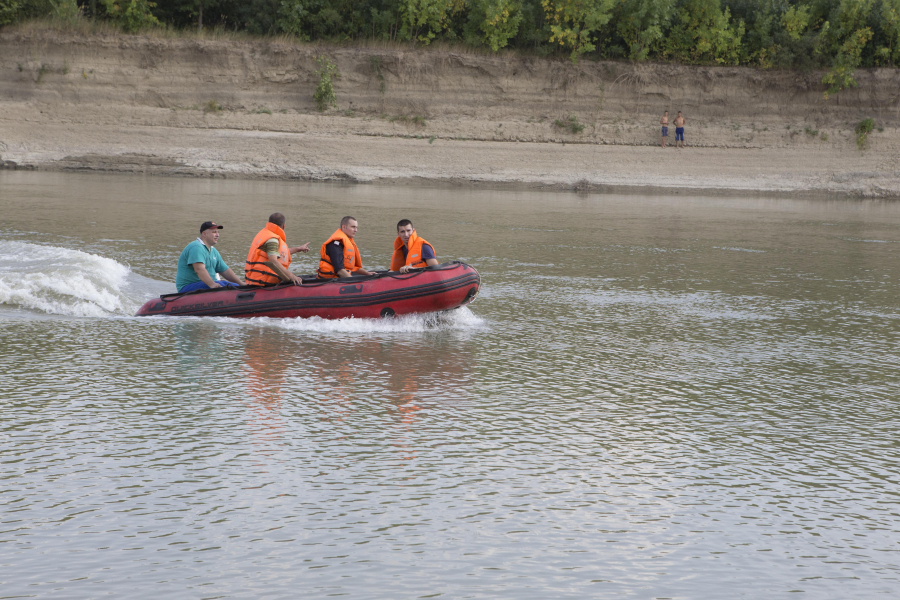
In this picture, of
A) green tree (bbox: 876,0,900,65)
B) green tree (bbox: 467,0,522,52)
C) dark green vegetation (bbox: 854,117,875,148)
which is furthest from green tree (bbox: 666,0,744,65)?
green tree (bbox: 467,0,522,52)

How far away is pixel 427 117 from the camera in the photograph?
41.7 meters

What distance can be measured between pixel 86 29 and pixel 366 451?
134 ft

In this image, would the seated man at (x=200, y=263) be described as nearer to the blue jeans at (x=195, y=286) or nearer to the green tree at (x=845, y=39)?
the blue jeans at (x=195, y=286)

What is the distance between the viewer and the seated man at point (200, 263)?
11461 mm

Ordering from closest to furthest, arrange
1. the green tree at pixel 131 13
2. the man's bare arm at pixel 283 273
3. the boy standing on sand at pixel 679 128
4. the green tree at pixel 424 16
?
the man's bare arm at pixel 283 273 < the boy standing on sand at pixel 679 128 < the green tree at pixel 131 13 < the green tree at pixel 424 16

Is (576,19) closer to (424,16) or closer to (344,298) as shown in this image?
(424,16)

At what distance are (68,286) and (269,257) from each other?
268 cm

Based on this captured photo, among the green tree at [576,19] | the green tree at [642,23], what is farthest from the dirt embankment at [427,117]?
the green tree at [642,23]

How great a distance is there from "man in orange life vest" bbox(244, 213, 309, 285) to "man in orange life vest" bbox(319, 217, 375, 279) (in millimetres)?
531

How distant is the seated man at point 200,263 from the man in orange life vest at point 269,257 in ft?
1.13

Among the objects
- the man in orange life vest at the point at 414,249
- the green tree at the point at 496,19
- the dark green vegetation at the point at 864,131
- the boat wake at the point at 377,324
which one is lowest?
the boat wake at the point at 377,324

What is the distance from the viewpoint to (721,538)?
537cm

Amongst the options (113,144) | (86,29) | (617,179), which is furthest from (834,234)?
(86,29)

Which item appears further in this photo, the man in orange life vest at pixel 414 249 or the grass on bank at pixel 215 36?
the grass on bank at pixel 215 36
